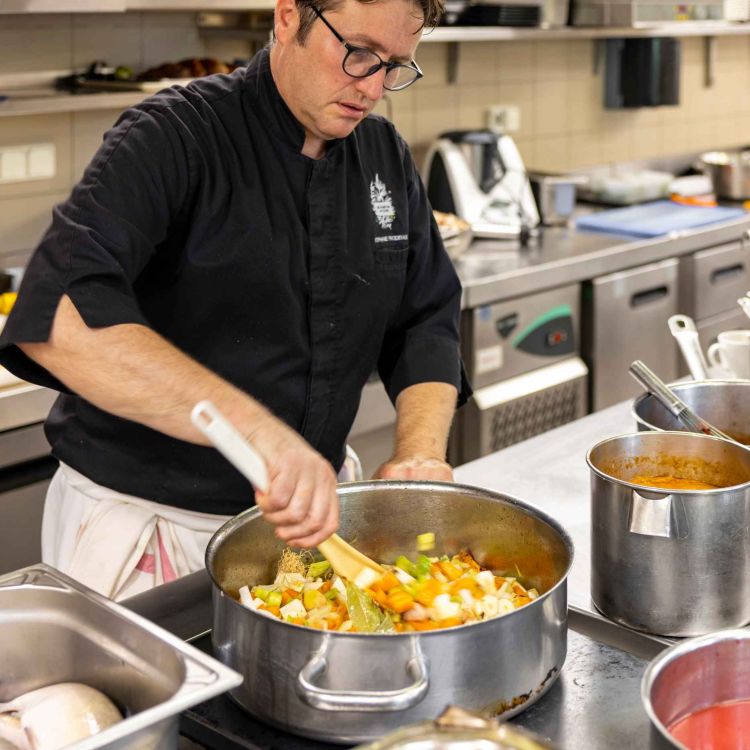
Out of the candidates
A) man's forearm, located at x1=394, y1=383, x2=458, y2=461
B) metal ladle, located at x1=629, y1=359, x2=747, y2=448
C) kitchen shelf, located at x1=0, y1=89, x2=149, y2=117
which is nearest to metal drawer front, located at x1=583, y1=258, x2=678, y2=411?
kitchen shelf, located at x1=0, y1=89, x2=149, y2=117

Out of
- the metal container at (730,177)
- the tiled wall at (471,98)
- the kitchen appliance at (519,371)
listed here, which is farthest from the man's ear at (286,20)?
the metal container at (730,177)

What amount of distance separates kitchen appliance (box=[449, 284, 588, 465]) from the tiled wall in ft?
2.97

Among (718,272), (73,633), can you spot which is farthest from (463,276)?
(73,633)

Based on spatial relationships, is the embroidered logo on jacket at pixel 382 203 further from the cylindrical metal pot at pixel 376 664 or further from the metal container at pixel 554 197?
the metal container at pixel 554 197

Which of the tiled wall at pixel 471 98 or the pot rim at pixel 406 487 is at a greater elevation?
the tiled wall at pixel 471 98

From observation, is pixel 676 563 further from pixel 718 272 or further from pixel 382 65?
pixel 718 272

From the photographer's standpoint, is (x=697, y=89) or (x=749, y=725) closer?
(x=749, y=725)

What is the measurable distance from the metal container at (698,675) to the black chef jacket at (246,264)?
81cm

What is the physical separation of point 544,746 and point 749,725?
0.37 meters

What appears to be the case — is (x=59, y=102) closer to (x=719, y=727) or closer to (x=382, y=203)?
(x=382, y=203)

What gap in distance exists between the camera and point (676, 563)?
124 centimetres

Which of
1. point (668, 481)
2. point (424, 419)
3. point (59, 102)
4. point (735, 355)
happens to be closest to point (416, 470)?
point (424, 419)

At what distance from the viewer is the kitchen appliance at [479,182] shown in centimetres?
382

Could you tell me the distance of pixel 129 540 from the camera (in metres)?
1.69
